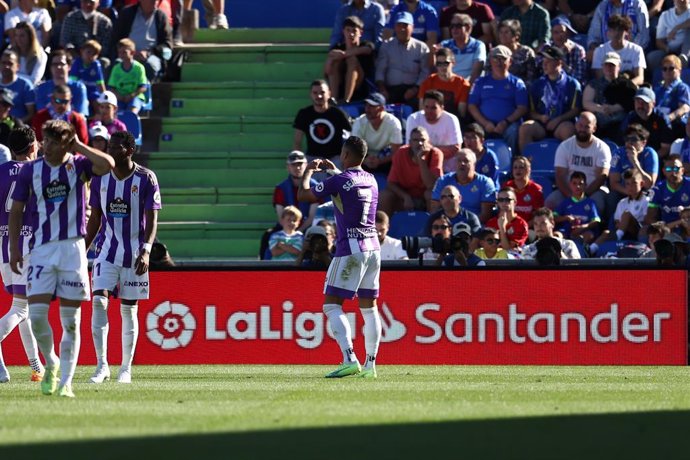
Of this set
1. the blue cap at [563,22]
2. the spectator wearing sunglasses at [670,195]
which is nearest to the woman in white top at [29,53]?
the blue cap at [563,22]

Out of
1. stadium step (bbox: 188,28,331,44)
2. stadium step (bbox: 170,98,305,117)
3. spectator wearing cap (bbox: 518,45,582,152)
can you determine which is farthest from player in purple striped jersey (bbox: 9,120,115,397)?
stadium step (bbox: 188,28,331,44)

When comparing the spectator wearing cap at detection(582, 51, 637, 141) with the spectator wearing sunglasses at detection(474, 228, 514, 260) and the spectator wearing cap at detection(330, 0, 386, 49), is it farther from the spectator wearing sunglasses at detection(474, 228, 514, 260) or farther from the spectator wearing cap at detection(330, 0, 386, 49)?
the spectator wearing sunglasses at detection(474, 228, 514, 260)

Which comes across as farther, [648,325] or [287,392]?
[648,325]

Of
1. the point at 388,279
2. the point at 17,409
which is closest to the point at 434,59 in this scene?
the point at 388,279

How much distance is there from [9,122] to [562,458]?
13.7 m

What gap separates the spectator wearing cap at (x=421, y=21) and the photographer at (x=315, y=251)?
5.63 m

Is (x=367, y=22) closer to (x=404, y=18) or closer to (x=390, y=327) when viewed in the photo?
(x=404, y=18)

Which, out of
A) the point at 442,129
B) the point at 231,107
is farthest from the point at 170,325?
the point at 231,107

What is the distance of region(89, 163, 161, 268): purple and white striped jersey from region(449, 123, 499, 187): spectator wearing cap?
714 cm

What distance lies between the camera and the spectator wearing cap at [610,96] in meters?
19.2

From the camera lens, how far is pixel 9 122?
63.0 ft

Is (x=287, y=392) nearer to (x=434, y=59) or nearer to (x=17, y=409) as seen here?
(x=17, y=409)

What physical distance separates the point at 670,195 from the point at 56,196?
394 inches

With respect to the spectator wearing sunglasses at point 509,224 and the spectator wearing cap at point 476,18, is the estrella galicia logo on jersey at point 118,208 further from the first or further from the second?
the spectator wearing cap at point 476,18
